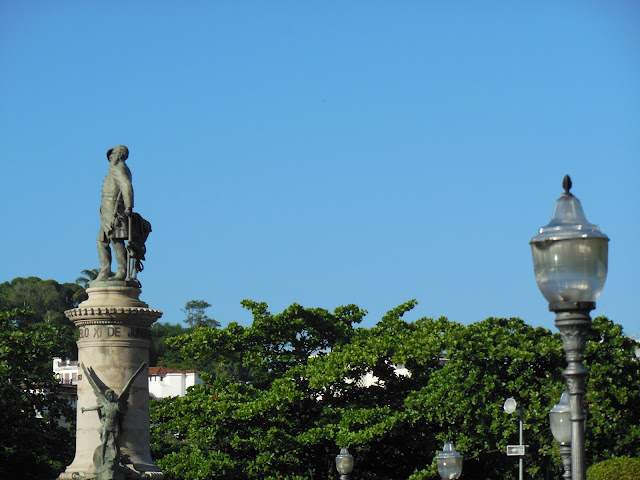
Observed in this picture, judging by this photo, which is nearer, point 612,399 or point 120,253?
point 120,253

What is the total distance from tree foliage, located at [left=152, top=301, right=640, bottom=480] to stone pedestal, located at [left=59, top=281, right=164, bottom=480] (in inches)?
696

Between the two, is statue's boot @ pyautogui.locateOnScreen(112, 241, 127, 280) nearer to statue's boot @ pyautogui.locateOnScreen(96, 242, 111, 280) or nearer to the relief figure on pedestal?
statue's boot @ pyautogui.locateOnScreen(96, 242, 111, 280)

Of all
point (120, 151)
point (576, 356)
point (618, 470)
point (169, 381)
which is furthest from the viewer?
point (169, 381)

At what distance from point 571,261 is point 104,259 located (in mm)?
14251

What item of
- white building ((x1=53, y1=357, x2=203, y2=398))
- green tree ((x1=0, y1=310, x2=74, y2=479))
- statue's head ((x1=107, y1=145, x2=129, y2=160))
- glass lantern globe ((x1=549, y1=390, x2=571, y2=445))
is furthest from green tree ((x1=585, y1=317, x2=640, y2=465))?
white building ((x1=53, y1=357, x2=203, y2=398))

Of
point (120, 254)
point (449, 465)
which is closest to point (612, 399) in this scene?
point (449, 465)

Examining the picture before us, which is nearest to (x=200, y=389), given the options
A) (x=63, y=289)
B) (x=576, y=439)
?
(x=576, y=439)

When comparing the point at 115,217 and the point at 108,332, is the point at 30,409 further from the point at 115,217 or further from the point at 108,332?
the point at 115,217

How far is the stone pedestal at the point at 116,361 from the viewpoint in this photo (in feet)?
67.4

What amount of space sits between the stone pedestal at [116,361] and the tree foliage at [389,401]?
17683mm

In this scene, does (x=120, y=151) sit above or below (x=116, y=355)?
above

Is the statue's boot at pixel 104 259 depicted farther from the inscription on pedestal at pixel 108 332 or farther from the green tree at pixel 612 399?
the green tree at pixel 612 399

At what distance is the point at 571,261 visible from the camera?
8352mm

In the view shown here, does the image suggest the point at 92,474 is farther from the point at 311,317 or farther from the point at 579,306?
the point at 311,317
